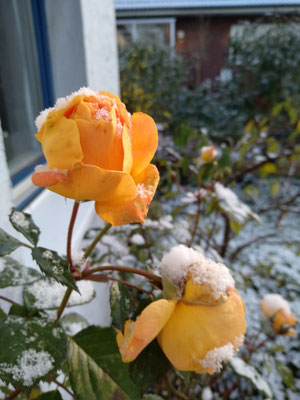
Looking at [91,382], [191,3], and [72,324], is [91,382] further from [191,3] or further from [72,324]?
[191,3]

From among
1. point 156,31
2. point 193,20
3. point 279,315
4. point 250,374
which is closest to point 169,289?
point 250,374

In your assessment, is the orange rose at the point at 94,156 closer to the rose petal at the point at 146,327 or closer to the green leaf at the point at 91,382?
the rose petal at the point at 146,327

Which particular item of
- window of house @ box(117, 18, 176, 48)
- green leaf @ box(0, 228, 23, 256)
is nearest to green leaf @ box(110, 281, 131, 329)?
green leaf @ box(0, 228, 23, 256)

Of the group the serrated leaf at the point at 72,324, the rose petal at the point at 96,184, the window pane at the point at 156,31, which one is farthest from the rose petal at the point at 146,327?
the window pane at the point at 156,31

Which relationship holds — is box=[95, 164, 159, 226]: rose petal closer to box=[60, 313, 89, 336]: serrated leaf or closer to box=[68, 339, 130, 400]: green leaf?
box=[68, 339, 130, 400]: green leaf

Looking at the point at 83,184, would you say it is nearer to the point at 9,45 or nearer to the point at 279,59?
the point at 9,45

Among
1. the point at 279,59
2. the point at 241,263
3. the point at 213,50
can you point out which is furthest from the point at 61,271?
the point at 213,50
